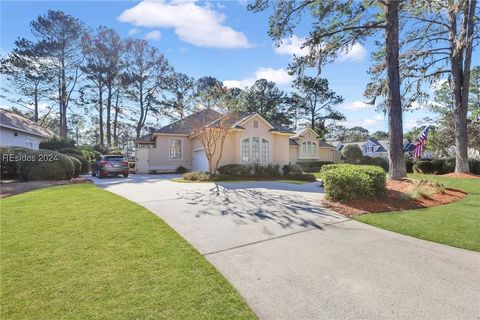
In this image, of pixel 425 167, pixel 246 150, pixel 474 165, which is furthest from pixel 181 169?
pixel 474 165

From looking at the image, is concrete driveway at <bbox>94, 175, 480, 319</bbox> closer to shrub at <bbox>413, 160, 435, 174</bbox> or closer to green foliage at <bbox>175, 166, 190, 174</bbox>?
green foliage at <bbox>175, 166, 190, 174</bbox>

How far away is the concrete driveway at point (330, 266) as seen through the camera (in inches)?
116

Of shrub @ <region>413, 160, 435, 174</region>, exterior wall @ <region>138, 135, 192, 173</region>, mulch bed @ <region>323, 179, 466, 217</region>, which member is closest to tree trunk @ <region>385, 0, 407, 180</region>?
mulch bed @ <region>323, 179, 466, 217</region>

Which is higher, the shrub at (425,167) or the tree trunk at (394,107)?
the tree trunk at (394,107)

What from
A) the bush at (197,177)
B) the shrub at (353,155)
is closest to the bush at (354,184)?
the bush at (197,177)

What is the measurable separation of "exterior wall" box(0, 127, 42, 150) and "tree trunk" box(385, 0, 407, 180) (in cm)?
2212

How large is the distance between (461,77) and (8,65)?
133 feet

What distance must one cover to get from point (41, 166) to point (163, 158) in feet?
31.0

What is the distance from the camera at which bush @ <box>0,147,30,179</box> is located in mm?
13523

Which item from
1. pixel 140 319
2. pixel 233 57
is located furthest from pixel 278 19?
pixel 140 319

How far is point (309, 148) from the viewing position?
32.5m

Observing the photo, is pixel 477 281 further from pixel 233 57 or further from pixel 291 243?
pixel 233 57

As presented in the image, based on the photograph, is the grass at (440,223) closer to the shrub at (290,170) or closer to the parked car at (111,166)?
the shrub at (290,170)

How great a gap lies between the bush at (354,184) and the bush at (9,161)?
48.3 ft
